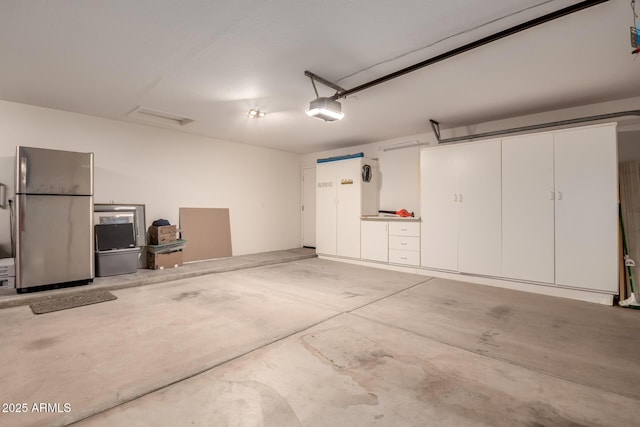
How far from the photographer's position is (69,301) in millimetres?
3395

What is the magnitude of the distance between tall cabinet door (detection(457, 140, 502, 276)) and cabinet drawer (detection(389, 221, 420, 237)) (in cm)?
73

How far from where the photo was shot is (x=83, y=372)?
6.43 ft

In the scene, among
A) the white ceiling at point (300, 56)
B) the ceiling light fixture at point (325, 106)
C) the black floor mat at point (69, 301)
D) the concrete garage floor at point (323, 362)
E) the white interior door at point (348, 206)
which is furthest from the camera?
the white interior door at point (348, 206)

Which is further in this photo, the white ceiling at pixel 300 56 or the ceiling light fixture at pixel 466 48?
the white ceiling at pixel 300 56

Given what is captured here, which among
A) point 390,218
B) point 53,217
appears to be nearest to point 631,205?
point 390,218

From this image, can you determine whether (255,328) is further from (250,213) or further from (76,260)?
(250,213)

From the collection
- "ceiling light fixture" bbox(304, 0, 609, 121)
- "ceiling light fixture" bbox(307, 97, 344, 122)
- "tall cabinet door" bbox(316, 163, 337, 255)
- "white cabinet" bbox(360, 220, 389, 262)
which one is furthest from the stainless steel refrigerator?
"white cabinet" bbox(360, 220, 389, 262)

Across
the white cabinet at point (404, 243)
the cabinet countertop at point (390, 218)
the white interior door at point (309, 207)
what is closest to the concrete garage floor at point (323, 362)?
the white cabinet at point (404, 243)

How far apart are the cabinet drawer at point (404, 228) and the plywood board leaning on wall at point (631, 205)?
262 cm

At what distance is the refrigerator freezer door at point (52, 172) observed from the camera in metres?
3.54

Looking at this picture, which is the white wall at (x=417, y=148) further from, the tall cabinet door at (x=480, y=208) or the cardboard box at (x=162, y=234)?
the cardboard box at (x=162, y=234)

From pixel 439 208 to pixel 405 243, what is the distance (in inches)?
35.0

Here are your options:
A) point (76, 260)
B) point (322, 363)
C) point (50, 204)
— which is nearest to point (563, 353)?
point (322, 363)

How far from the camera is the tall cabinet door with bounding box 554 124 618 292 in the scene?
3465 millimetres
